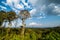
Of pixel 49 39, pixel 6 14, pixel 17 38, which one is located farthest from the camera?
pixel 6 14

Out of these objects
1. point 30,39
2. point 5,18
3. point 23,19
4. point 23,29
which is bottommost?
point 30,39

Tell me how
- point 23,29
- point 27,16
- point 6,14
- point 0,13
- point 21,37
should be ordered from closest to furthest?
point 21,37 → point 23,29 → point 27,16 → point 6,14 → point 0,13

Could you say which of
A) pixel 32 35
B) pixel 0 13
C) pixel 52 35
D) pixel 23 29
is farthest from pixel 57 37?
pixel 0 13

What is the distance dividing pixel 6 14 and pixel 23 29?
29.5ft

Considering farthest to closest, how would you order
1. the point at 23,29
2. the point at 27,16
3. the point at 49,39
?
the point at 27,16 < the point at 23,29 < the point at 49,39

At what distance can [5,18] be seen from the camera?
17188 mm

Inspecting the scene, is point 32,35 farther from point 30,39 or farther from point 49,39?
point 49,39

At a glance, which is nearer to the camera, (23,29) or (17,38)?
(17,38)

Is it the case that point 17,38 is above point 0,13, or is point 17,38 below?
below

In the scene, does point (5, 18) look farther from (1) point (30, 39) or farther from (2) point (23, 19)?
(1) point (30, 39)

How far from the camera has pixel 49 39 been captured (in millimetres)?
5359

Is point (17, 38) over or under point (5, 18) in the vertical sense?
under

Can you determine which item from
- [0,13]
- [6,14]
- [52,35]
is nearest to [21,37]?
[52,35]

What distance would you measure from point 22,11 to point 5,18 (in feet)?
31.3
